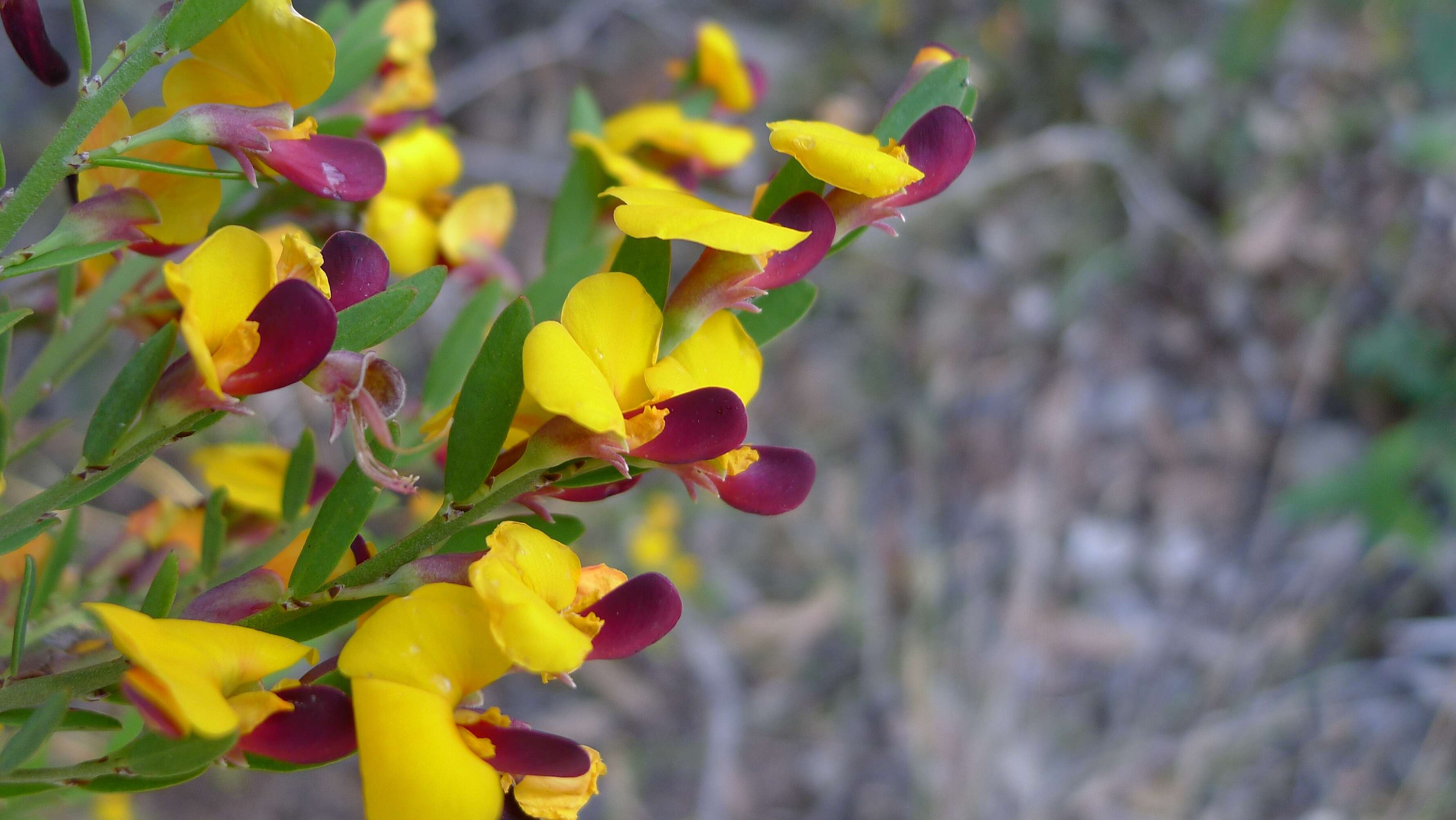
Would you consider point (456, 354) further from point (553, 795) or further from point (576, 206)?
point (553, 795)

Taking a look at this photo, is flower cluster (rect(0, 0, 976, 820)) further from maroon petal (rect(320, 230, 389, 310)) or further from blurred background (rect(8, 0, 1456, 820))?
blurred background (rect(8, 0, 1456, 820))

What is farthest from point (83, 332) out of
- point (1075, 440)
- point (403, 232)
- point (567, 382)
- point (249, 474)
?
point (1075, 440)

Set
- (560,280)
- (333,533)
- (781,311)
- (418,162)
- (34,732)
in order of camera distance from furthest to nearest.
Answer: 1. (418,162)
2. (560,280)
3. (781,311)
4. (333,533)
5. (34,732)

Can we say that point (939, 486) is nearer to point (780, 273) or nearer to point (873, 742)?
point (873, 742)

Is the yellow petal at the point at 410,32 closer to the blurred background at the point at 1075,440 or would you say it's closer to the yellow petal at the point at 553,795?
the yellow petal at the point at 553,795

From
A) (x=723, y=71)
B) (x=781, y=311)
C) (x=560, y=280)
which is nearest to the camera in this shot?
Result: (x=781, y=311)

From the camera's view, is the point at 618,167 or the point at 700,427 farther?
the point at 618,167

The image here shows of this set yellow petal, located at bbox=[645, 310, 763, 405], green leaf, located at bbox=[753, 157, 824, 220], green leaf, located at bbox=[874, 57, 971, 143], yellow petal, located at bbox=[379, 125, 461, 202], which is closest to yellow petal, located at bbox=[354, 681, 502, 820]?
yellow petal, located at bbox=[645, 310, 763, 405]

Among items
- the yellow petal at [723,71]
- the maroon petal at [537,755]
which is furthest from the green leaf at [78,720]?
the yellow petal at [723,71]
